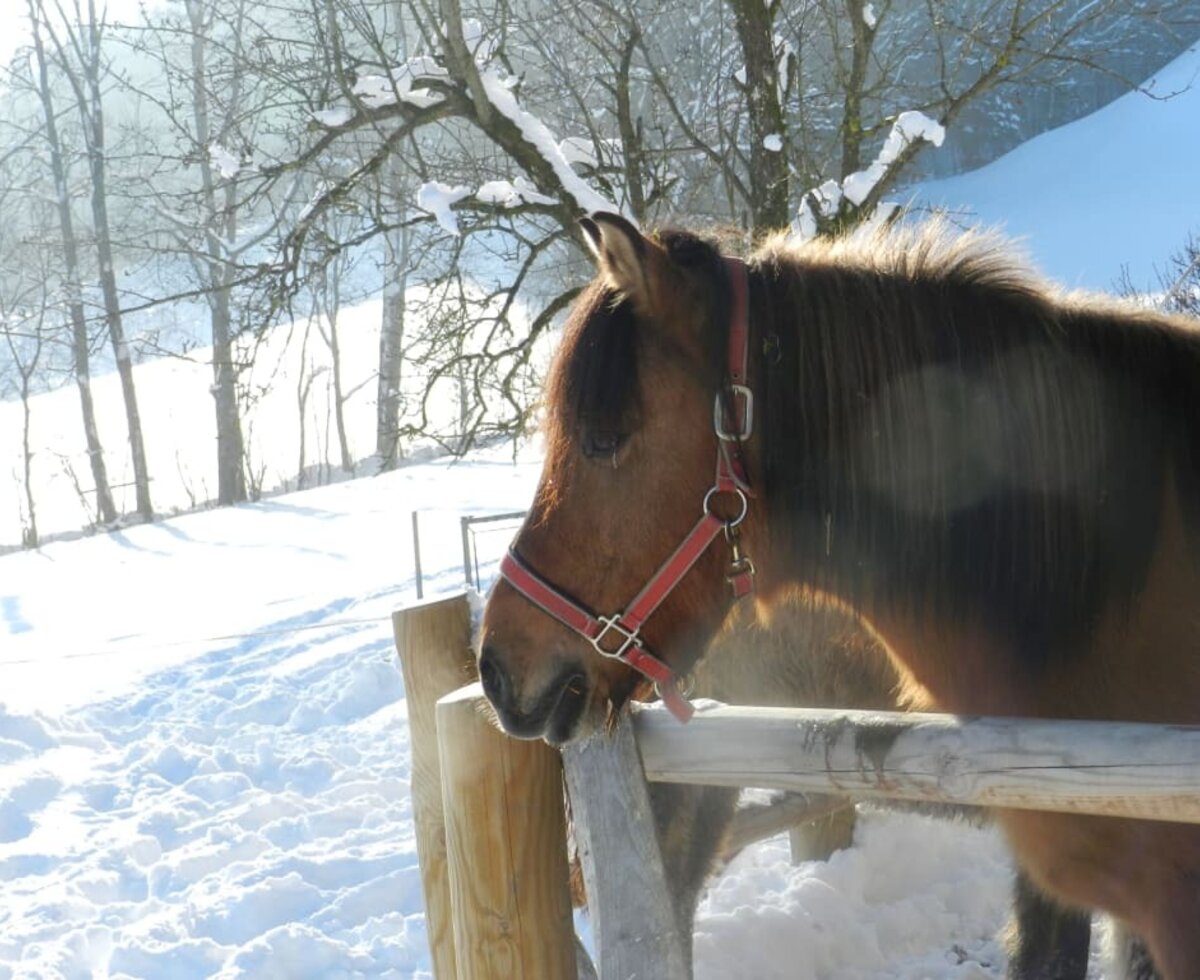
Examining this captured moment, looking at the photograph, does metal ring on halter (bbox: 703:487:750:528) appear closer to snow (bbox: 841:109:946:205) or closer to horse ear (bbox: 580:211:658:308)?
horse ear (bbox: 580:211:658:308)

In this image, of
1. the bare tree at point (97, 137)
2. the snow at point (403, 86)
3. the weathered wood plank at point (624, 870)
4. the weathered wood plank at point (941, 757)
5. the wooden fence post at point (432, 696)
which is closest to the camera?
the weathered wood plank at point (941, 757)

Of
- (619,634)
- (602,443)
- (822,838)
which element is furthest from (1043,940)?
(602,443)

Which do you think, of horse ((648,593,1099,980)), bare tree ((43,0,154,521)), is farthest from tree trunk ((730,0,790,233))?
bare tree ((43,0,154,521))

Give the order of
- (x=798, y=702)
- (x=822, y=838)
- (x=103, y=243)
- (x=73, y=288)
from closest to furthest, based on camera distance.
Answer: (x=798, y=702) < (x=822, y=838) < (x=103, y=243) < (x=73, y=288)

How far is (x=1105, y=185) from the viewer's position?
33.8 metres

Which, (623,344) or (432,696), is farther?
(432,696)

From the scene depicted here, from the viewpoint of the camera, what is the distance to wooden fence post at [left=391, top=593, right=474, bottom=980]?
8.54 feet

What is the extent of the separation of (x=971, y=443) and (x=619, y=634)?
2.38ft

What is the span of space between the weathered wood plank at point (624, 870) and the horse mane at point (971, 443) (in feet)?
1.75

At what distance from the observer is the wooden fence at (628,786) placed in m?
1.68

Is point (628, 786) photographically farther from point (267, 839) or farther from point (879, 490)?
point (267, 839)

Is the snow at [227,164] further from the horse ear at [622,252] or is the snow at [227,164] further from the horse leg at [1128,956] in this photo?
the horse leg at [1128,956]

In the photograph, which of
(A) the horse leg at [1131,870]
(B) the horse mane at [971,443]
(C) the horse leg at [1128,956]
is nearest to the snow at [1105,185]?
(C) the horse leg at [1128,956]

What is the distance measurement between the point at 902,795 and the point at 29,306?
23.2 metres
